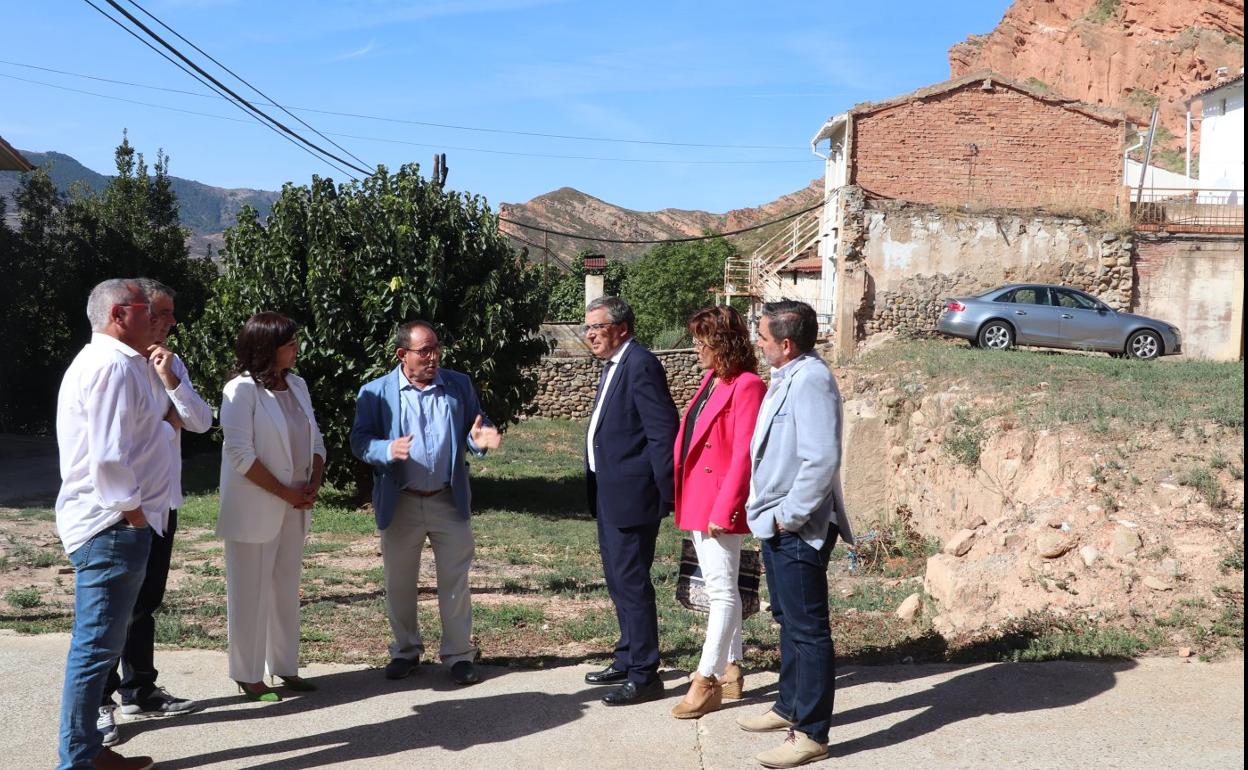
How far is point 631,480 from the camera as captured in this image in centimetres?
513

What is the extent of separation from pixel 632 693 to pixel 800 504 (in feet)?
4.63

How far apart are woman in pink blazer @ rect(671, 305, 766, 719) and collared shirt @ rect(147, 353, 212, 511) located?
2.11 m

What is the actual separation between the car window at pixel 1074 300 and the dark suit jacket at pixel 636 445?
15.7 m

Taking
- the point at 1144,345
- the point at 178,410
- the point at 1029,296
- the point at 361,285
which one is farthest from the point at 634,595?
the point at 1144,345

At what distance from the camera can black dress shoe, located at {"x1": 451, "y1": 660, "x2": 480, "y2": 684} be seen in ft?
17.4

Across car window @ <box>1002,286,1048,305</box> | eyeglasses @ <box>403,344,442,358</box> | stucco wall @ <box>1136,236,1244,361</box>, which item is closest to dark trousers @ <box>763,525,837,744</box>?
eyeglasses @ <box>403,344,442,358</box>

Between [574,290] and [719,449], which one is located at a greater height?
[574,290]

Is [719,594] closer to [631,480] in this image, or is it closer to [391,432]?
[631,480]

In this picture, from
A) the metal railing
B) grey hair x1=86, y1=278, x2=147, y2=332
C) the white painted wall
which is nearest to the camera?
grey hair x1=86, y1=278, x2=147, y2=332

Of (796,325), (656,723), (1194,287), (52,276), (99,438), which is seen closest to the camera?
(99,438)

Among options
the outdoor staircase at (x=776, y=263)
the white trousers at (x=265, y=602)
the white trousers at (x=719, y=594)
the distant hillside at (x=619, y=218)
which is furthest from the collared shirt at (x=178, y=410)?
the distant hillside at (x=619, y=218)

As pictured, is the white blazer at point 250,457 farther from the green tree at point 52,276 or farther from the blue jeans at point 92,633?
the green tree at point 52,276

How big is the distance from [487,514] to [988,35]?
103 meters

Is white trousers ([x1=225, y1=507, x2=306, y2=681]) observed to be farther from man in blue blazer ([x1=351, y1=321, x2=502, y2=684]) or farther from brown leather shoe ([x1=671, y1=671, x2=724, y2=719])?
brown leather shoe ([x1=671, y1=671, x2=724, y2=719])
